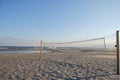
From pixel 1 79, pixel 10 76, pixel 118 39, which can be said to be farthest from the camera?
pixel 118 39

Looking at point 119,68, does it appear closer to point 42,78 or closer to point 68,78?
point 68,78

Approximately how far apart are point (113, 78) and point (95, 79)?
2.31ft

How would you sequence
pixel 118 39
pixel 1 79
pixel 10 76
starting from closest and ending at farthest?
pixel 1 79
pixel 10 76
pixel 118 39

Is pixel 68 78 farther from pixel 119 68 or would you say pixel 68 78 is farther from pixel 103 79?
pixel 119 68

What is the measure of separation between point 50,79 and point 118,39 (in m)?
3.10

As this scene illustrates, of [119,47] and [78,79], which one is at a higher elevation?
[119,47]

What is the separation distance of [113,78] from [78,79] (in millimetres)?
1280

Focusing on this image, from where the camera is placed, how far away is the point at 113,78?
5707mm

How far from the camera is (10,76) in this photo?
231 inches

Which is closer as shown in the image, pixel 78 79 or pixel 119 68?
pixel 78 79

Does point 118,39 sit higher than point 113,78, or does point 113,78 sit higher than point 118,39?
point 118,39

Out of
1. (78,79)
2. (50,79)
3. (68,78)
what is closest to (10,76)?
(50,79)

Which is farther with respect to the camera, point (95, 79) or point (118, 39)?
point (118, 39)

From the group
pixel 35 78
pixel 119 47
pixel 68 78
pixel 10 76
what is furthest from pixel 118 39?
pixel 10 76
